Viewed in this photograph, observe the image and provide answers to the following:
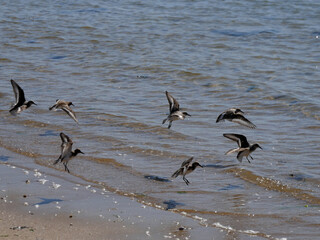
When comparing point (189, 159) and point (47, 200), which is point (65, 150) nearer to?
point (47, 200)

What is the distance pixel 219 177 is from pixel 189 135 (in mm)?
2063

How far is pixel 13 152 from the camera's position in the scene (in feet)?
32.3

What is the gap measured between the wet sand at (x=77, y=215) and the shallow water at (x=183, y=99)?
40cm

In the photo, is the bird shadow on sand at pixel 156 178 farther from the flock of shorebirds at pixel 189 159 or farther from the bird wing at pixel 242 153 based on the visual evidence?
the bird wing at pixel 242 153

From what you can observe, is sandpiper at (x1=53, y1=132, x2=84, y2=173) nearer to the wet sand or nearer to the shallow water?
the wet sand

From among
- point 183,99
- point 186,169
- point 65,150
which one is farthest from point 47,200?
point 183,99

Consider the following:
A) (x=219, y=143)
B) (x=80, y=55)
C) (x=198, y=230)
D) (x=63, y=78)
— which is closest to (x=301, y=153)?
(x=219, y=143)

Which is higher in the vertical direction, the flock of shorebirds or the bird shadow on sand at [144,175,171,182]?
the flock of shorebirds

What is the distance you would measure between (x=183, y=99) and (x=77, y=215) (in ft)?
21.8

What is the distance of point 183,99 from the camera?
44.8ft

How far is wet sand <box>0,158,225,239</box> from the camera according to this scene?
22.4 ft

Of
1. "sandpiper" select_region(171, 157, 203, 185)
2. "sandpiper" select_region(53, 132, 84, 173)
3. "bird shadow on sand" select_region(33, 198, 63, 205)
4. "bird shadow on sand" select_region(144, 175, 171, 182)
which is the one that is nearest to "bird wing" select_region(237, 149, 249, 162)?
"sandpiper" select_region(171, 157, 203, 185)

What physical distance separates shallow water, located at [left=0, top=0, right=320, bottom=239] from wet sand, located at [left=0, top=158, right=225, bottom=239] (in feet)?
1.31

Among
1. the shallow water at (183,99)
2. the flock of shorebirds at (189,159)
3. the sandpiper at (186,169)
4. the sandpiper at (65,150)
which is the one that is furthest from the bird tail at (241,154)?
the sandpiper at (65,150)
